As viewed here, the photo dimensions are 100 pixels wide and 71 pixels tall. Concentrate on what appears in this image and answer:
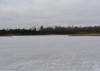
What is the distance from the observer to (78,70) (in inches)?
170

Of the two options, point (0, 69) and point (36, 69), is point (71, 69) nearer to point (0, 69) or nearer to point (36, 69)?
point (36, 69)

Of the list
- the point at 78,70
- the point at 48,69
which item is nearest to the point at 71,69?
the point at 78,70

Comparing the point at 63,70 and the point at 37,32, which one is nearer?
the point at 63,70

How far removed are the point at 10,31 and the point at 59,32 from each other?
1089 centimetres

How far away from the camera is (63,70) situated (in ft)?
14.2

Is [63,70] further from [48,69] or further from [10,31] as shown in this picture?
[10,31]

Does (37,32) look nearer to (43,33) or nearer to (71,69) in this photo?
(43,33)

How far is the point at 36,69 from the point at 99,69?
145cm

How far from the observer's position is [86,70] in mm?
4289

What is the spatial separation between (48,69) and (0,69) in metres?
1.13

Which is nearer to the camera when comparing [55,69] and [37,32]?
[55,69]

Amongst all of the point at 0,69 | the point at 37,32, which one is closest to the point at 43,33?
the point at 37,32

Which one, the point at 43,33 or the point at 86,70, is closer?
the point at 86,70

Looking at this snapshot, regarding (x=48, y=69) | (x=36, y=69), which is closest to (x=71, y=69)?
(x=48, y=69)
